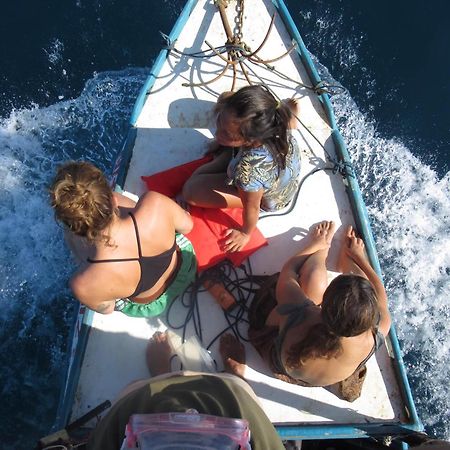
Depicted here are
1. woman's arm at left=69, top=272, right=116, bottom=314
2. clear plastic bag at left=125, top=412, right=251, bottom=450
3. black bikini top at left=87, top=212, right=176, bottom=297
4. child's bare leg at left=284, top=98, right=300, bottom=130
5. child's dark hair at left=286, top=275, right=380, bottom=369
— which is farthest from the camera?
child's bare leg at left=284, top=98, right=300, bottom=130

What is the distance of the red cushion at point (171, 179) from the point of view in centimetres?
396

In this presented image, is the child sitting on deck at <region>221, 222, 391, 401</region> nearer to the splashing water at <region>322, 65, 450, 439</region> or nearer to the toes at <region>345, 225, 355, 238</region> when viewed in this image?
the toes at <region>345, 225, 355, 238</region>

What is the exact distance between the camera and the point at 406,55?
5930mm

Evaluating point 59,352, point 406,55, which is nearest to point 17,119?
point 59,352

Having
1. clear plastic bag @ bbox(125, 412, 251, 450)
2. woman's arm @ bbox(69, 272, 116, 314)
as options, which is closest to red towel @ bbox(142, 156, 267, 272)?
woman's arm @ bbox(69, 272, 116, 314)

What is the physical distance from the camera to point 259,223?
13.0 ft

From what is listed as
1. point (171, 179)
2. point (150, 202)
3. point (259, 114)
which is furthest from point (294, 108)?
point (150, 202)

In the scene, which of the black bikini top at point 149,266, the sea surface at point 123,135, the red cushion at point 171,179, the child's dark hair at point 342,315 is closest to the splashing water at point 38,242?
the sea surface at point 123,135

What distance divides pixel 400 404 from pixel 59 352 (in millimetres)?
2852

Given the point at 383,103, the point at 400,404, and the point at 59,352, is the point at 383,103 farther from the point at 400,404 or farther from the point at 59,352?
the point at 59,352

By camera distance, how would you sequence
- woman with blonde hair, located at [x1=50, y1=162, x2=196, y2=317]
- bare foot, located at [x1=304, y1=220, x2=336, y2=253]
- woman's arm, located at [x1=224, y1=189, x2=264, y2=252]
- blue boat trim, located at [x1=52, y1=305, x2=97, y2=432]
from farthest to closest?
bare foot, located at [x1=304, y1=220, x2=336, y2=253], blue boat trim, located at [x1=52, y1=305, x2=97, y2=432], woman's arm, located at [x1=224, y1=189, x2=264, y2=252], woman with blonde hair, located at [x1=50, y1=162, x2=196, y2=317]

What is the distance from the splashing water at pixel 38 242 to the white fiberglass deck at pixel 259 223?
1.23m

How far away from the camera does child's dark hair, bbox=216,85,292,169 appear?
291 centimetres

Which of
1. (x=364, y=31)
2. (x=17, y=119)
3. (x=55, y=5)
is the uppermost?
(x=55, y=5)
